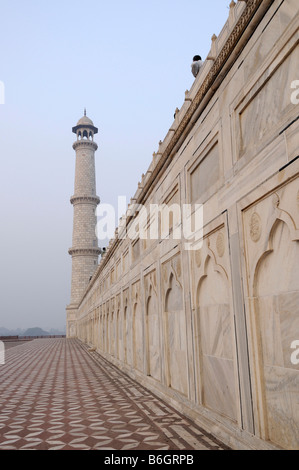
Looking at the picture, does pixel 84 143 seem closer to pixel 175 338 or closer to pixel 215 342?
pixel 175 338

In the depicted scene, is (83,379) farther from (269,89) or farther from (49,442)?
(269,89)

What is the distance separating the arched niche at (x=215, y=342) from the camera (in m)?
3.78

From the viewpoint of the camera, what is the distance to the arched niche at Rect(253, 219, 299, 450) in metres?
2.73

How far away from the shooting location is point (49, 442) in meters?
4.06

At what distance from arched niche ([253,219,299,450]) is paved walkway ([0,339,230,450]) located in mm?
900

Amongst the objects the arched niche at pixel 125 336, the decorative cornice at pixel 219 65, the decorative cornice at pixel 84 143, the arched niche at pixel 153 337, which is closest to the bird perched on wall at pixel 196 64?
the decorative cornice at pixel 219 65

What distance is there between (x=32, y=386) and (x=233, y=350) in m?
5.98

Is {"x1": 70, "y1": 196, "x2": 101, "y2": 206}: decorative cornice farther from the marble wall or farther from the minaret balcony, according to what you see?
the marble wall

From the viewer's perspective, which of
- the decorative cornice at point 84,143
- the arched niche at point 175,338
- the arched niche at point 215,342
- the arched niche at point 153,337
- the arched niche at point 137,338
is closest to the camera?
the arched niche at point 215,342

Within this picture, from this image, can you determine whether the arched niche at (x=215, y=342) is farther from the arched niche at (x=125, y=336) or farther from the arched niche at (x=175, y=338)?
the arched niche at (x=125, y=336)

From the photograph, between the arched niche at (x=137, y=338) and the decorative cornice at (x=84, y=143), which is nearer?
the arched niche at (x=137, y=338)

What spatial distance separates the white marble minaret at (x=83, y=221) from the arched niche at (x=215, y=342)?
28.4 meters
